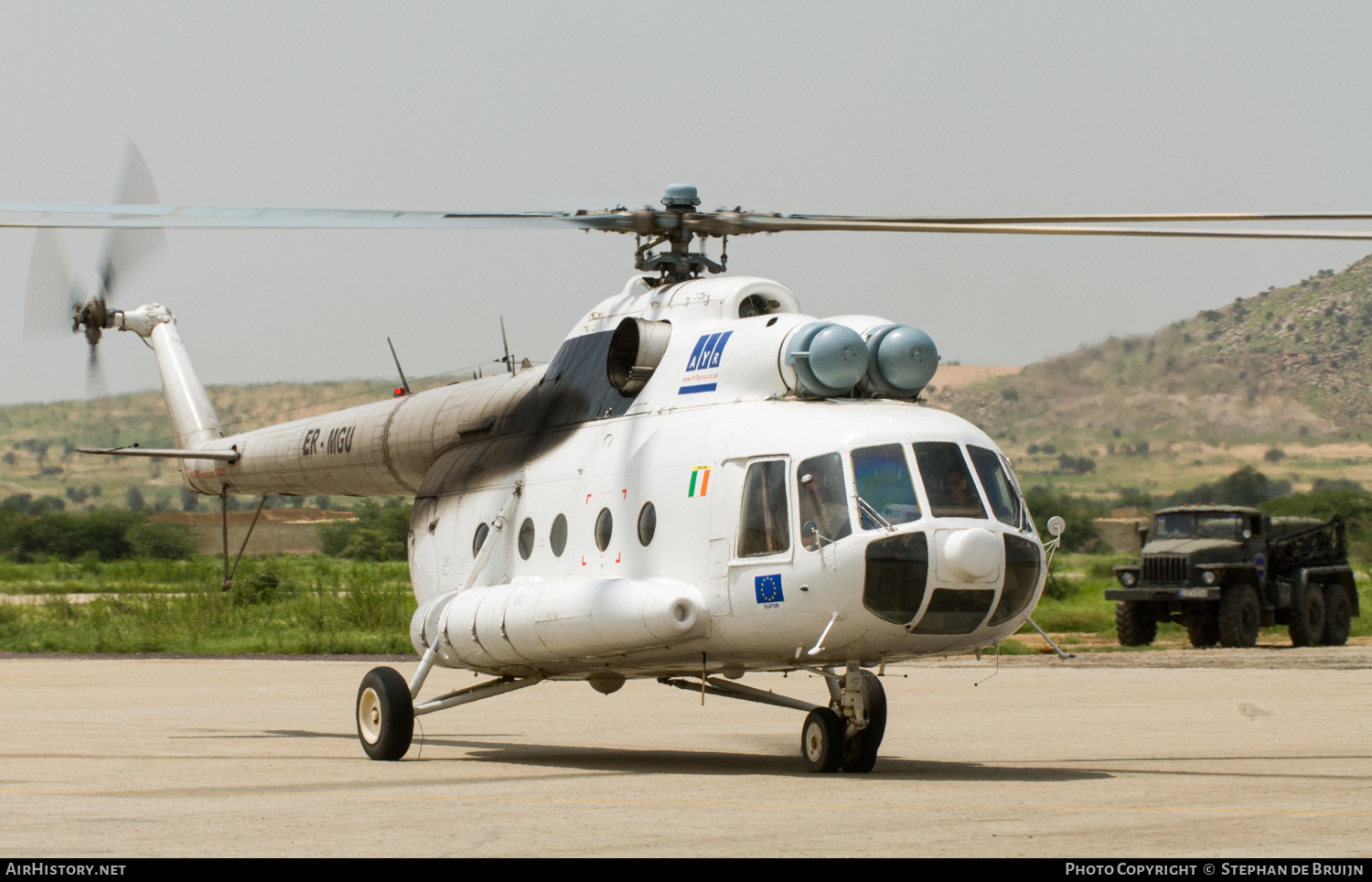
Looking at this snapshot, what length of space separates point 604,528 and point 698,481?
3.79ft

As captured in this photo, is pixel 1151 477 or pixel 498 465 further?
pixel 1151 477

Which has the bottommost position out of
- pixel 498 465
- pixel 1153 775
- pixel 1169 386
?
pixel 1153 775

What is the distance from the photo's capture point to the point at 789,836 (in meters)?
7.82

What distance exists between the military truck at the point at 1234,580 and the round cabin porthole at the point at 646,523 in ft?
66.3

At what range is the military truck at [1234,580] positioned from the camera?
29812 mm

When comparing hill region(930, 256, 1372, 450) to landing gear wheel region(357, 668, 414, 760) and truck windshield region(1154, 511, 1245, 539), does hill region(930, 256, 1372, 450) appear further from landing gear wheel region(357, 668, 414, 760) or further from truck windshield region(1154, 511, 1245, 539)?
landing gear wheel region(357, 668, 414, 760)

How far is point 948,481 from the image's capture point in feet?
33.8

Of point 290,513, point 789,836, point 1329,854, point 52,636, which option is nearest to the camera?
point 1329,854

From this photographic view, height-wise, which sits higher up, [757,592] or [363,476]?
[363,476]

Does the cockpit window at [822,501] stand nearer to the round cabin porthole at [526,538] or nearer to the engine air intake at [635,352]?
the engine air intake at [635,352]

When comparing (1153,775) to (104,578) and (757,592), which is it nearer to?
(757,592)

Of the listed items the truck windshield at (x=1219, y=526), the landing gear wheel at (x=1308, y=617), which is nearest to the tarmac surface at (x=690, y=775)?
the truck windshield at (x=1219, y=526)

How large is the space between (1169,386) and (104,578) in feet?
136
